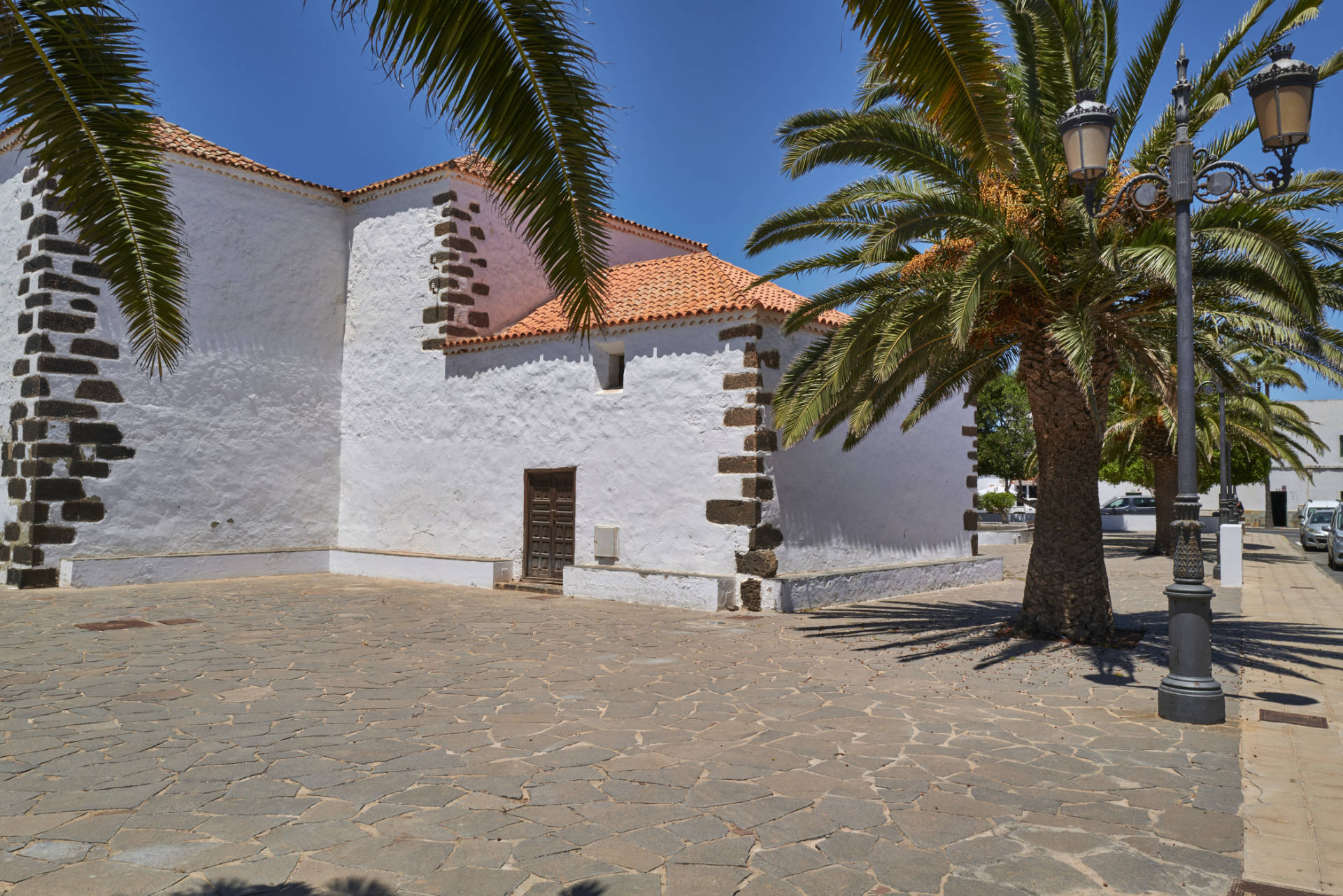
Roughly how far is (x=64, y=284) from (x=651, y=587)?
9792 millimetres

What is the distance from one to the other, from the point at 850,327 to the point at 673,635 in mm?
3755

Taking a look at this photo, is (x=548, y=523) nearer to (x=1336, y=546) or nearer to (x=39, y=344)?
(x=39, y=344)

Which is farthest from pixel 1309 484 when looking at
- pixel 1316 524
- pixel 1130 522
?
pixel 1316 524

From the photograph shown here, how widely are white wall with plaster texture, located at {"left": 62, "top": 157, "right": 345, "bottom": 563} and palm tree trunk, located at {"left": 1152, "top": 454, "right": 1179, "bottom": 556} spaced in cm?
1852

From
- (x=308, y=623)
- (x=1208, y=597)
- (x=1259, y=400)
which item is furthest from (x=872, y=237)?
(x=1259, y=400)

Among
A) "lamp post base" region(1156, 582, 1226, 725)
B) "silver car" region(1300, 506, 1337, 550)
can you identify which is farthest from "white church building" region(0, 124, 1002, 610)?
"silver car" region(1300, 506, 1337, 550)

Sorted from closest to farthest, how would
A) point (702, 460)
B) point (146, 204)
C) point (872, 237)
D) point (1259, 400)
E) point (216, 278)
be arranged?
1. point (146, 204)
2. point (872, 237)
3. point (702, 460)
4. point (216, 278)
5. point (1259, 400)

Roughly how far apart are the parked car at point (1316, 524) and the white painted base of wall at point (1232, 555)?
41.6 ft

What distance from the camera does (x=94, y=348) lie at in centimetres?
1369

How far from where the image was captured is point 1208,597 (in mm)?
6453

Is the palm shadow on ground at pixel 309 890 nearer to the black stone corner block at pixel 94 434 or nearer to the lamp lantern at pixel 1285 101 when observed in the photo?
the lamp lantern at pixel 1285 101

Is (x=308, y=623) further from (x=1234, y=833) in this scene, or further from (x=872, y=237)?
(x=1234, y=833)

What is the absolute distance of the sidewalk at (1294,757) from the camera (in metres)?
3.94

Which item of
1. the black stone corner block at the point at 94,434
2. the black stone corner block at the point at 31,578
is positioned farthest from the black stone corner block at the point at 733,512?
the black stone corner block at the point at 31,578
